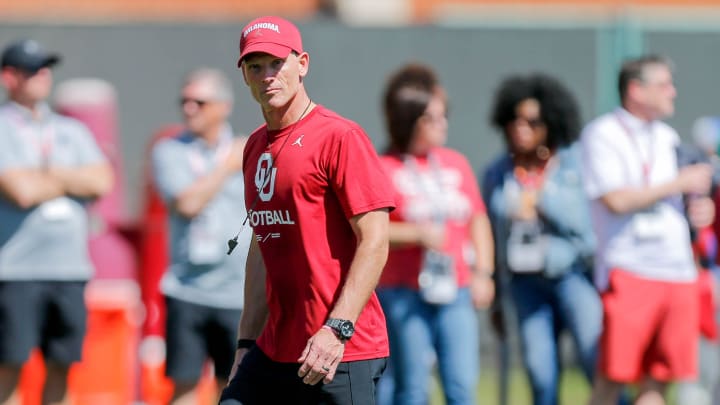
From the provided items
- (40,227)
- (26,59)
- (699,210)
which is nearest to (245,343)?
(40,227)

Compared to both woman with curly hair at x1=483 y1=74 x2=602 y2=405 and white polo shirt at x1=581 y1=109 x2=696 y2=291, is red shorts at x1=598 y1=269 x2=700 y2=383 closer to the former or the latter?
white polo shirt at x1=581 y1=109 x2=696 y2=291

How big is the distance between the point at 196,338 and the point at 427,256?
134cm

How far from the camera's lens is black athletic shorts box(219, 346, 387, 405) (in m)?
5.16

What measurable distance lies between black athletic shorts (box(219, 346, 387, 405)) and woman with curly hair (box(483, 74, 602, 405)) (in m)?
3.09

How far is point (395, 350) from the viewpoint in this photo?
26.5ft

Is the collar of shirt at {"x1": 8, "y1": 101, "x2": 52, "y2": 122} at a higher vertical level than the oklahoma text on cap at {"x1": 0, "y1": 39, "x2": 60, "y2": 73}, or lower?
lower

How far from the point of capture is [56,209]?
313 inches

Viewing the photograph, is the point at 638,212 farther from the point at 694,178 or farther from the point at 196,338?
the point at 196,338

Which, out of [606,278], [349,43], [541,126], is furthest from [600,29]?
[606,278]

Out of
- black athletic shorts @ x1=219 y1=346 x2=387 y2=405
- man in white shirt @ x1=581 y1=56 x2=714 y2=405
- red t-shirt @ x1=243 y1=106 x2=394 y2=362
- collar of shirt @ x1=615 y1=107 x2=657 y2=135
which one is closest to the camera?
red t-shirt @ x1=243 y1=106 x2=394 y2=362

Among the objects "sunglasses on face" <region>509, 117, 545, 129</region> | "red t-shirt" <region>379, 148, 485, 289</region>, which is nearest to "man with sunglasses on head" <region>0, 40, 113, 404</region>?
"red t-shirt" <region>379, 148, 485, 289</region>

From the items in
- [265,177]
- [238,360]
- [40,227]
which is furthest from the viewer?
[40,227]

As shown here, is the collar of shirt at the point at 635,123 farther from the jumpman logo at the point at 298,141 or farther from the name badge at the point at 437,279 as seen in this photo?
Answer: the jumpman logo at the point at 298,141

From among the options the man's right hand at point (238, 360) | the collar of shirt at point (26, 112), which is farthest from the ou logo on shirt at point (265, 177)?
the collar of shirt at point (26, 112)
